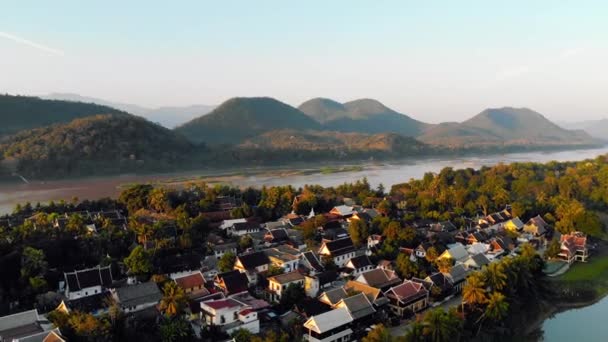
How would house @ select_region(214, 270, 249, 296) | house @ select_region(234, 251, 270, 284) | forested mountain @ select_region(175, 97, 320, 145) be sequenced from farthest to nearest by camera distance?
forested mountain @ select_region(175, 97, 320, 145), house @ select_region(234, 251, 270, 284), house @ select_region(214, 270, 249, 296)

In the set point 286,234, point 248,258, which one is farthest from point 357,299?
point 286,234

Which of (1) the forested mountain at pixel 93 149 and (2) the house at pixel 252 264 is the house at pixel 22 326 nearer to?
(2) the house at pixel 252 264

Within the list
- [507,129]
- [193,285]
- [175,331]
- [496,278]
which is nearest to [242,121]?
[193,285]

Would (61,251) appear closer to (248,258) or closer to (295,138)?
(248,258)

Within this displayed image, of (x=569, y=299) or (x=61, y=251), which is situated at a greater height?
(x=61, y=251)

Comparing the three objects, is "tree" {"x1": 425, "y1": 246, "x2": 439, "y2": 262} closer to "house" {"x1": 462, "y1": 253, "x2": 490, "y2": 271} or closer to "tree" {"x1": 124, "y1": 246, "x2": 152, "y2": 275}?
"house" {"x1": 462, "y1": 253, "x2": 490, "y2": 271}

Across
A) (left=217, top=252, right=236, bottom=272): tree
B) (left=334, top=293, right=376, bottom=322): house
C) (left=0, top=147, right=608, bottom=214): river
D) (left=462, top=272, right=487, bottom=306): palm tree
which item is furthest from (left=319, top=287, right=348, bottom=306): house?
(left=0, top=147, right=608, bottom=214): river

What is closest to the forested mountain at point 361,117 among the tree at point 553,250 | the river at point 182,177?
the river at point 182,177
